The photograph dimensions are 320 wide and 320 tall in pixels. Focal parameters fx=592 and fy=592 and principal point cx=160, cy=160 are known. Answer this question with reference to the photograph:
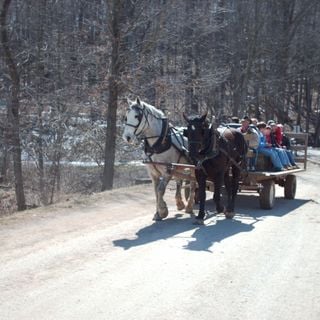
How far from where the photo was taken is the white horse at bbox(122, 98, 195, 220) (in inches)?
416

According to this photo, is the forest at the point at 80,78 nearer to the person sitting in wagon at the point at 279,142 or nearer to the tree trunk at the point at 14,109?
the tree trunk at the point at 14,109

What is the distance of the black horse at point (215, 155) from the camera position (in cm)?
1027

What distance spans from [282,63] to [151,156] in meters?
29.2

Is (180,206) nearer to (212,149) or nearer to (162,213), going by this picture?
(162,213)

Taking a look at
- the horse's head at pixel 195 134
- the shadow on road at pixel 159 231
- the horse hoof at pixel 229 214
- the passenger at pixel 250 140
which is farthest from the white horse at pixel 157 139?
the passenger at pixel 250 140

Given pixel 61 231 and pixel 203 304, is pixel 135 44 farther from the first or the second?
pixel 203 304

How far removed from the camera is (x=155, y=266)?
24.6 feet

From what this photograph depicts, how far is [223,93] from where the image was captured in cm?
3625

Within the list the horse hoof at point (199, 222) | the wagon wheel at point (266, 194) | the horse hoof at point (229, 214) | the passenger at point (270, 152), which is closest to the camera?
the horse hoof at point (199, 222)

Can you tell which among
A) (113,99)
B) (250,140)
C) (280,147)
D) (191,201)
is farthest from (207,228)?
(113,99)

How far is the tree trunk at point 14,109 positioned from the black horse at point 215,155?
902 cm

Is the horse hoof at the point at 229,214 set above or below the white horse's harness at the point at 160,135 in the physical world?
below

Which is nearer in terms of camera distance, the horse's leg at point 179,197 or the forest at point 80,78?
the horse's leg at point 179,197

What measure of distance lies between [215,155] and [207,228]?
1339mm
